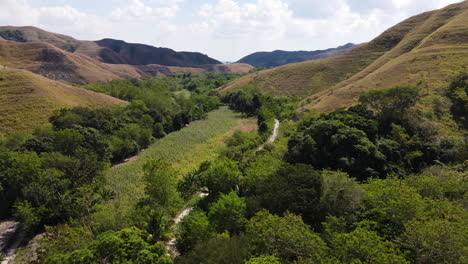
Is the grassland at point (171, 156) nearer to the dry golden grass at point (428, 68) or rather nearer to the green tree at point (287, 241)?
the green tree at point (287, 241)

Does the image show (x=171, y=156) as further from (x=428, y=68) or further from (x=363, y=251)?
(x=428, y=68)

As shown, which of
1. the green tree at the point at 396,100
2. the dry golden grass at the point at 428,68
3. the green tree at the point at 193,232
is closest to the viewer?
A: the green tree at the point at 193,232

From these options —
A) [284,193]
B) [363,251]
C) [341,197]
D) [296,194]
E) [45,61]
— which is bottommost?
[296,194]

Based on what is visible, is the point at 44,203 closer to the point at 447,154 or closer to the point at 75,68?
the point at 447,154

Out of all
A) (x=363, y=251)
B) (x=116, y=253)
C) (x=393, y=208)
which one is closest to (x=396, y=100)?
(x=393, y=208)

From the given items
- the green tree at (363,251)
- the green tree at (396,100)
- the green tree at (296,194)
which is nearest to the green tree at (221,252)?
the green tree at (363,251)

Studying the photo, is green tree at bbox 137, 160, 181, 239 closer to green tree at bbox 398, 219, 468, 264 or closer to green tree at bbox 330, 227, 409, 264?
green tree at bbox 330, 227, 409, 264

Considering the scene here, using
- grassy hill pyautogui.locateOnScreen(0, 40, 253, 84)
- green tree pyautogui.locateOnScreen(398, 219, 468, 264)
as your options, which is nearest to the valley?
green tree pyautogui.locateOnScreen(398, 219, 468, 264)
